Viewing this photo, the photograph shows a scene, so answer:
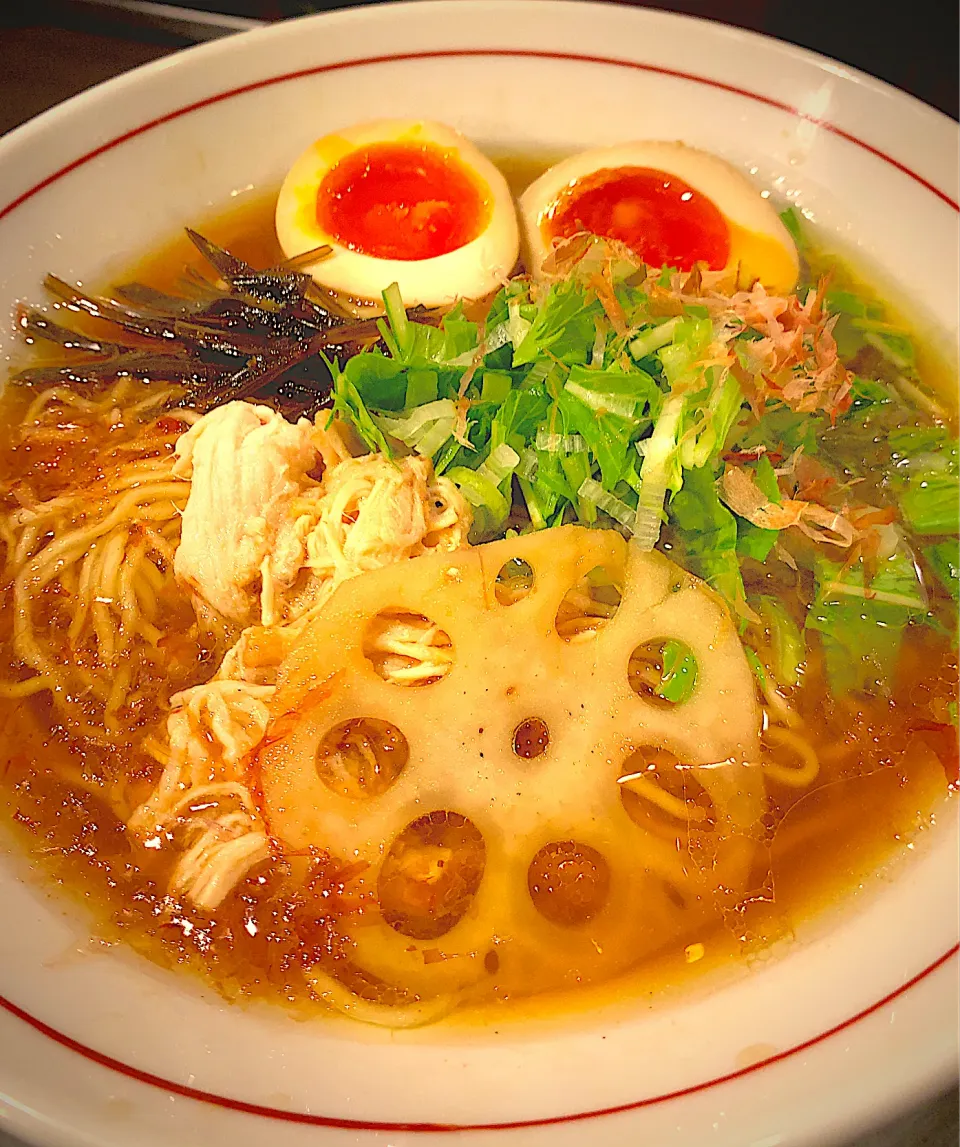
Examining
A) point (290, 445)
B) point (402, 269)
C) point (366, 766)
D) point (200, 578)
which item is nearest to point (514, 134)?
point (402, 269)

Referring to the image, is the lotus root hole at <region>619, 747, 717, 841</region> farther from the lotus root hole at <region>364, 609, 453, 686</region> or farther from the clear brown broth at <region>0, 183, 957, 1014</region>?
the lotus root hole at <region>364, 609, 453, 686</region>

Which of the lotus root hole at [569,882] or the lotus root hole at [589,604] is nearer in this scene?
the lotus root hole at [569,882]

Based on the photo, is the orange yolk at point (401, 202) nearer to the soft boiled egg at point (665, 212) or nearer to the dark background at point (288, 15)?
the soft boiled egg at point (665, 212)

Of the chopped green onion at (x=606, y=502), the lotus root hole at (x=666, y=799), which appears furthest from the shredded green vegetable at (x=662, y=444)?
the lotus root hole at (x=666, y=799)

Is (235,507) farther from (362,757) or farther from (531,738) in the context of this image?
(531,738)

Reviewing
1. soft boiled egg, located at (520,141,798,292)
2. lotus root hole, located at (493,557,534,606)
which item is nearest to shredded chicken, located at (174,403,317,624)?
lotus root hole, located at (493,557,534,606)

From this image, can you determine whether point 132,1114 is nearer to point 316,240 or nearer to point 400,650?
point 400,650

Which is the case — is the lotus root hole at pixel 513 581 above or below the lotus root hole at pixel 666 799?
above
